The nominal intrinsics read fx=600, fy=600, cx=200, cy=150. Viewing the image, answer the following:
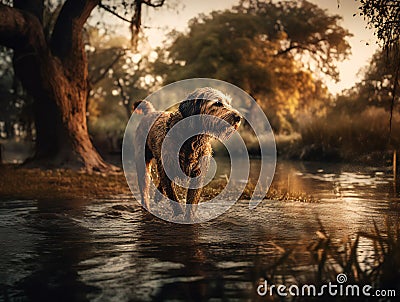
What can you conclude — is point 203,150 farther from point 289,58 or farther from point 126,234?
point 289,58

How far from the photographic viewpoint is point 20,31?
1576 cm

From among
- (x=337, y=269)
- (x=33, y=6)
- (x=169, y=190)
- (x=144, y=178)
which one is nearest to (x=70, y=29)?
(x=33, y=6)

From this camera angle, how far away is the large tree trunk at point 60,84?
16859 millimetres

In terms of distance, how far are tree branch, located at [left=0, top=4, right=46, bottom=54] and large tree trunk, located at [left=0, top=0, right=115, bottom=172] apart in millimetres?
35

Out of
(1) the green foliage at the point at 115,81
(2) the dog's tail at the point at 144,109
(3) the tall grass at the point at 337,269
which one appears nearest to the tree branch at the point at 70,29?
(2) the dog's tail at the point at 144,109

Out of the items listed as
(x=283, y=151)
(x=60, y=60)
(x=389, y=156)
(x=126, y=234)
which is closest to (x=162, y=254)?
(x=126, y=234)

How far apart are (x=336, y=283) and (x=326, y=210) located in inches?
195

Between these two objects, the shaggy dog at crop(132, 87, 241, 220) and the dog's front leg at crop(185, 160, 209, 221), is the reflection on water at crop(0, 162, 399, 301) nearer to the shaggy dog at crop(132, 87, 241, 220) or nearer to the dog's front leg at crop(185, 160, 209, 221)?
the dog's front leg at crop(185, 160, 209, 221)

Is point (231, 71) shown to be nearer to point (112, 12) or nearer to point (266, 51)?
point (266, 51)

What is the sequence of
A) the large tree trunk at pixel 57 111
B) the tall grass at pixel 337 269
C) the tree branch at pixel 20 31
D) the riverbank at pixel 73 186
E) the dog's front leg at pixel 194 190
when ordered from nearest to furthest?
the tall grass at pixel 337 269
the dog's front leg at pixel 194 190
the riverbank at pixel 73 186
the tree branch at pixel 20 31
the large tree trunk at pixel 57 111

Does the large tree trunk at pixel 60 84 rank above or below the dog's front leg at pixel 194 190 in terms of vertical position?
above

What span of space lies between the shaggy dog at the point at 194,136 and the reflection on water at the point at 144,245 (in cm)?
51

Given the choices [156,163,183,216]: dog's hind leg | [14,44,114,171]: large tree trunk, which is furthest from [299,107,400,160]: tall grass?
[156,163,183,216]: dog's hind leg

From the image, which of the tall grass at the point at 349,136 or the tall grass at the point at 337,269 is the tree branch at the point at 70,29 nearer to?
the tall grass at the point at 349,136
